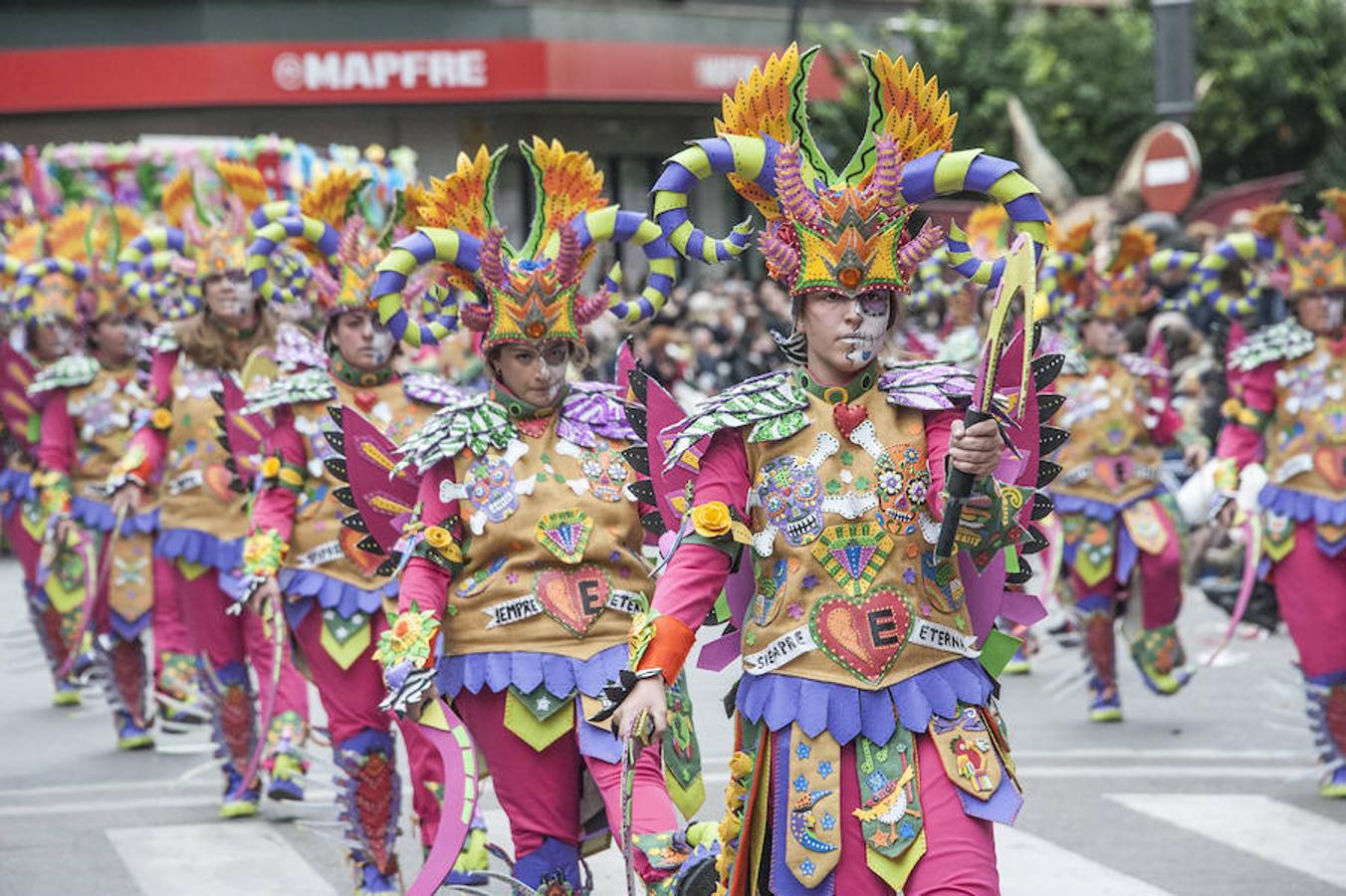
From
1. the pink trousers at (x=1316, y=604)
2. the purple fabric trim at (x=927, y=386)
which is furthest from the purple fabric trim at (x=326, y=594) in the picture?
the pink trousers at (x=1316, y=604)

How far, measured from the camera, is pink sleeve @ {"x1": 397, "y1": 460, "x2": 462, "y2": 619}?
6777mm

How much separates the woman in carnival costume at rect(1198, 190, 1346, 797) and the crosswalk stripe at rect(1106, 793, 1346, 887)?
0.38 meters

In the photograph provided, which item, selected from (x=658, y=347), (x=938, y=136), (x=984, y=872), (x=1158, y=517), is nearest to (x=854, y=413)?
(x=938, y=136)

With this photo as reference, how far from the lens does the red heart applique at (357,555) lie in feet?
27.8

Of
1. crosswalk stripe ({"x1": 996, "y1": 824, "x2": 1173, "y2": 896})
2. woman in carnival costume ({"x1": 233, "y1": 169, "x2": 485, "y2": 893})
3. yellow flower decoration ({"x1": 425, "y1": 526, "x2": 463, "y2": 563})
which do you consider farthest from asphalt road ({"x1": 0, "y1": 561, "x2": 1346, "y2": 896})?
yellow flower decoration ({"x1": 425, "y1": 526, "x2": 463, "y2": 563})

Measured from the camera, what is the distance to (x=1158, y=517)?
11789 mm

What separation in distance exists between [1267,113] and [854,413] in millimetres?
26279

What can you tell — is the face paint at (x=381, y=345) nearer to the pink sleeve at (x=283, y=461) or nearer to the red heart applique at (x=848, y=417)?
the pink sleeve at (x=283, y=461)

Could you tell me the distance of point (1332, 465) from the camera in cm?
964

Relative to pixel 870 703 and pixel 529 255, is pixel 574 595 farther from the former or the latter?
pixel 870 703

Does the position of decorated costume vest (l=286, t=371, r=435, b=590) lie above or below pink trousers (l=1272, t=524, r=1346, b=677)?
above

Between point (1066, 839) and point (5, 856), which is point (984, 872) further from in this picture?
point (5, 856)

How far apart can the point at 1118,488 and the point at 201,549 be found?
4444mm

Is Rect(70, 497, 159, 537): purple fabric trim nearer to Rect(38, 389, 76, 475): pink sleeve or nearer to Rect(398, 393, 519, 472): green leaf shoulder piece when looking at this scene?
Rect(38, 389, 76, 475): pink sleeve
